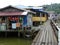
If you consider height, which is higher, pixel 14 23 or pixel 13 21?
pixel 13 21

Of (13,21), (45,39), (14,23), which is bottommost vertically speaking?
(45,39)

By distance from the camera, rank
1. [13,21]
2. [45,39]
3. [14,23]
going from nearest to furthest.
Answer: [45,39]
[14,23]
[13,21]

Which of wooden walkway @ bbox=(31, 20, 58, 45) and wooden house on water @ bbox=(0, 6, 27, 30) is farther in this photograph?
wooden house on water @ bbox=(0, 6, 27, 30)

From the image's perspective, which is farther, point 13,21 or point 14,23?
point 13,21

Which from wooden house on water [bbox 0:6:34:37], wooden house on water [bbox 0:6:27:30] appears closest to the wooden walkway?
wooden house on water [bbox 0:6:34:37]

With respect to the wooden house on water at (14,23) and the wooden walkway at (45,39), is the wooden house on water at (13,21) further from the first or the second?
the wooden walkway at (45,39)

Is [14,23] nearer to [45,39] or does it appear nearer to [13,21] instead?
[13,21]

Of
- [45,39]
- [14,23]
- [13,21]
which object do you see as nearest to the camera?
[45,39]

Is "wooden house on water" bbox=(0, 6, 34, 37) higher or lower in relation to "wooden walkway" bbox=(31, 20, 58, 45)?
higher

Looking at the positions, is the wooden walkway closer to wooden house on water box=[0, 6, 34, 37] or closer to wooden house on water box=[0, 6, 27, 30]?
wooden house on water box=[0, 6, 34, 37]

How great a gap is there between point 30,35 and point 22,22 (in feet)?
6.18

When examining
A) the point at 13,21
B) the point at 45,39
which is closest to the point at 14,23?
the point at 13,21

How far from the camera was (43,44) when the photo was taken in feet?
42.9

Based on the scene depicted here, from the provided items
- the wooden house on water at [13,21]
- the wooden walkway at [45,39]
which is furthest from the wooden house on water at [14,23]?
the wooden walkway at [45,39]
